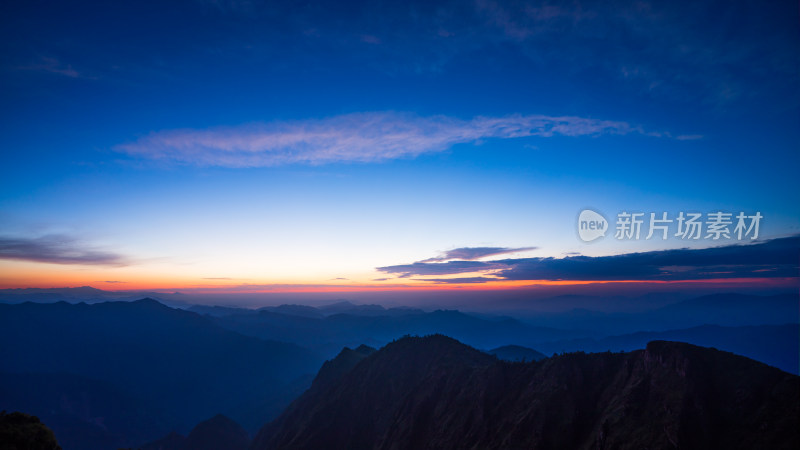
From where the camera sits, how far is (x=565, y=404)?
68.7 m

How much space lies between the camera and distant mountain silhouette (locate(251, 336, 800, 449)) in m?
49.7

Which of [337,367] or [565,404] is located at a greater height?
[565,404]

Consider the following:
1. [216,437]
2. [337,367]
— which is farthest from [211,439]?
[337,367]

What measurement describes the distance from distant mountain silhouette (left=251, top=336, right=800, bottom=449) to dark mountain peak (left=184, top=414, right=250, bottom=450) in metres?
64.5

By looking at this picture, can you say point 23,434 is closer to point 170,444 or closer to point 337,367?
point 337,367

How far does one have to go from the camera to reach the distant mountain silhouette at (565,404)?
49.7 meters

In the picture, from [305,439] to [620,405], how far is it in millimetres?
93505

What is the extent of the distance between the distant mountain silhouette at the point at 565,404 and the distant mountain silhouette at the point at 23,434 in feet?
227

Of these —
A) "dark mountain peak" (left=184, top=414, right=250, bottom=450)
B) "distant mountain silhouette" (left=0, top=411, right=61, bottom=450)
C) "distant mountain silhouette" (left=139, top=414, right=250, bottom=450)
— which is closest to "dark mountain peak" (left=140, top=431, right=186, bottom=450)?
"distant mountain silhouette" (left=139, top=414, right=250, bottom=450)

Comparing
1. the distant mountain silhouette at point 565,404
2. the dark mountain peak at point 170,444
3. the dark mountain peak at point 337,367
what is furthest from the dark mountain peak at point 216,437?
the distant mountain silhouette at point 565,404

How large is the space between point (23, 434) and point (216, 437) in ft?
509

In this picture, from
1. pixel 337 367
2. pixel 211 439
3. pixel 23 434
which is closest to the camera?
pixel 23 434

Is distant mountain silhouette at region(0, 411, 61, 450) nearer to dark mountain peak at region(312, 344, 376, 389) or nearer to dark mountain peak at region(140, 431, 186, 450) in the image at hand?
dark mountain peak at region(312, 344, 376, 389)

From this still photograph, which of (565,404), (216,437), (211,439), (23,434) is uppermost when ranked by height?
(23,434)
